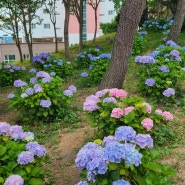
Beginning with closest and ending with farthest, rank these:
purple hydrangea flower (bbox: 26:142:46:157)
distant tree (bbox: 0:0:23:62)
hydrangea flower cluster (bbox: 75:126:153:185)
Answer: hydrangea flower cluster (bbox: 75:126:153:185) < purple hydrangea flower (bbox: 26:142:46:157) < distant tree (bbox: 0:0:23:62)

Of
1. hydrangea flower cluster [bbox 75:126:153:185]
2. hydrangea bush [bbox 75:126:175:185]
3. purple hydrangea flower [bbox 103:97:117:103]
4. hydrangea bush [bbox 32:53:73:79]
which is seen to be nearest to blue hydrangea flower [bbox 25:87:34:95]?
purple hydrangea flower [bbox 103:97:117:103]

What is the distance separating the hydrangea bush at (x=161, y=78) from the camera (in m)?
5.54

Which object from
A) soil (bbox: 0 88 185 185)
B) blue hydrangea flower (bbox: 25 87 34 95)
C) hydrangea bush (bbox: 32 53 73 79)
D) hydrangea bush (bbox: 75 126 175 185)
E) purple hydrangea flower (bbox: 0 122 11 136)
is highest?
hydrangea bush (bbox: 75 126 175 185)

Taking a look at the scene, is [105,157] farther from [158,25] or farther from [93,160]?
[158,25]

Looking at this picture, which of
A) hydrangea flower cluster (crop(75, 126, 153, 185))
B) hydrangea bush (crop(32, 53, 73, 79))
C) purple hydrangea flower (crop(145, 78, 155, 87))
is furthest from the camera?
hydrangea bush (crop(32, 53, 73, 79))

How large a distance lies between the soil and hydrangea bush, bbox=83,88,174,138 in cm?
46

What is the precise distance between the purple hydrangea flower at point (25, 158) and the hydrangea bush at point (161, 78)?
3105mm

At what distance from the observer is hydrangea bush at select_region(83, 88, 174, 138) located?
3.64 m

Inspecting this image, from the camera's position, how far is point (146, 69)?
19.9 feet

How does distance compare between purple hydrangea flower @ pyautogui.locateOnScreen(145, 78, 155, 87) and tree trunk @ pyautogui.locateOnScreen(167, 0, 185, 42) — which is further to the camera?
tree trunk @ pyautogui.locateOnScreen(167, 0, 185, 42)

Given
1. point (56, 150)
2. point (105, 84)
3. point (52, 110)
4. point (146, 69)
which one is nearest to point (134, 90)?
point (146, 69)

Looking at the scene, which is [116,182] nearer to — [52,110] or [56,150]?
[56,150]

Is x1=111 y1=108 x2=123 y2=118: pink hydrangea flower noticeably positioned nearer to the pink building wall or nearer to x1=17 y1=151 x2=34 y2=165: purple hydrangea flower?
x1=17 y1=151 x2=34 y2=165: purple hydrangea flower

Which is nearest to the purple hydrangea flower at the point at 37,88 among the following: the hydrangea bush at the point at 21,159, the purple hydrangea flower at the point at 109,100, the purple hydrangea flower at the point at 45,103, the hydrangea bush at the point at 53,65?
the purple hydrangea flower at the point at 45,103
